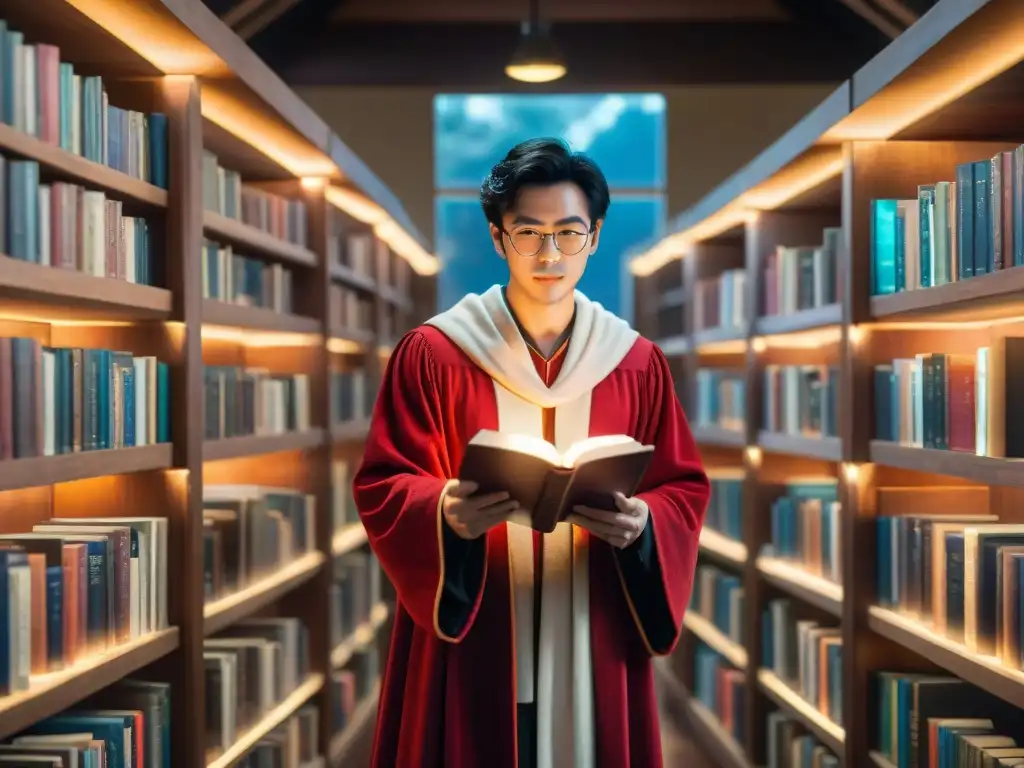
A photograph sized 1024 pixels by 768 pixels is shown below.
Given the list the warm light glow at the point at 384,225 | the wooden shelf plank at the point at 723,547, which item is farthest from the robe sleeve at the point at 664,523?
the wooden shelf plank at the point at 723,547

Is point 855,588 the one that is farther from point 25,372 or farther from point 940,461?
point 25,372

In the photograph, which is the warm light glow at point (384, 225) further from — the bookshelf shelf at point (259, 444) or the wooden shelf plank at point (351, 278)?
the bookshelf shelf at point (259, 444)

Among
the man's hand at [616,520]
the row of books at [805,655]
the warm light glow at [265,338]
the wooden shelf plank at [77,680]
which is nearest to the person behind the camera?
the man's hand at [616,520]

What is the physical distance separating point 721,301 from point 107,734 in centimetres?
395

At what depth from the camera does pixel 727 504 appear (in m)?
5.92

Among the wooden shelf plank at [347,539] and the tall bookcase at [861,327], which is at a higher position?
the tall bookcase at [861,327]

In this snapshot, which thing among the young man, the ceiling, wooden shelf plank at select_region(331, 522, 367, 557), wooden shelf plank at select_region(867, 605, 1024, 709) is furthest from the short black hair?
the ceiling

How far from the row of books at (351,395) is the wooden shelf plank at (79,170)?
7.54 feet

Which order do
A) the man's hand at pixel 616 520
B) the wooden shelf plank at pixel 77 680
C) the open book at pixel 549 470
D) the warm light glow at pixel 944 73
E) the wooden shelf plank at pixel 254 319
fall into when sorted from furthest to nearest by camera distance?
the wooden shelf plank at pixel 254 319
the warm light glow at pixel 944 73
the wooden shelf plank at pixel 77 680
the man's hand at pixel 616 520
the open book at pixel 549 470

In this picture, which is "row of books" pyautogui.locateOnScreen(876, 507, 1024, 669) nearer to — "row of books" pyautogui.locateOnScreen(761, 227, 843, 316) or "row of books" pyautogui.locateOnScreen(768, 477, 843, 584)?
"row of books" pyautogui.locateOnScreen(768, 477, 843, 584)

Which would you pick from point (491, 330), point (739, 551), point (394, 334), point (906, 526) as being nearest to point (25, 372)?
point (491, 330)

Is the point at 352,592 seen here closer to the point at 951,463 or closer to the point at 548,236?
the point at 951,463

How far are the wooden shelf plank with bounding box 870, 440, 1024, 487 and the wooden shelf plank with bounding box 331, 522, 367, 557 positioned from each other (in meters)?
2.48

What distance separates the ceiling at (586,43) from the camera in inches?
360
